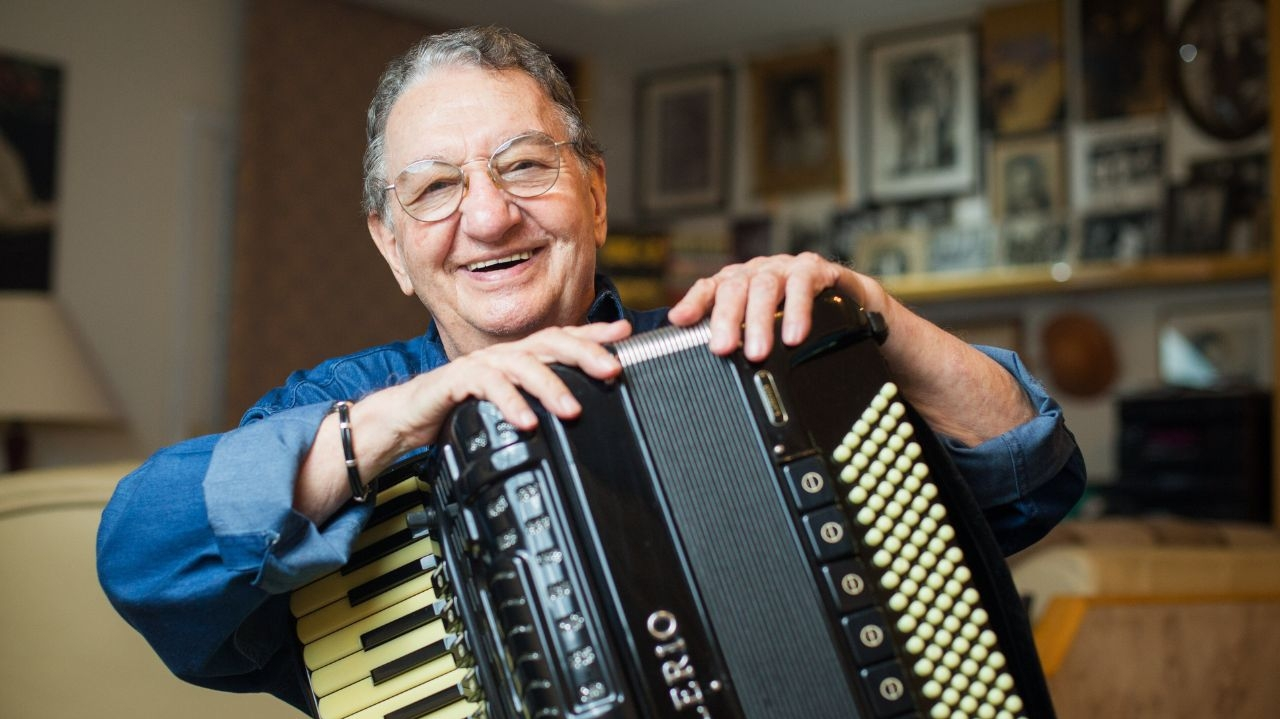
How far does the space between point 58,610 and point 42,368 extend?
309cm

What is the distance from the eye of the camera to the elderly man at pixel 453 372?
1211 millimetres

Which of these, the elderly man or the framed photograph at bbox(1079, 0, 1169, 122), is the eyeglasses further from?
the framed photograph at bbox(1079, 0, 1169, 122)

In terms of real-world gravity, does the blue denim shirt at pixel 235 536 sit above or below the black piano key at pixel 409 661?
above

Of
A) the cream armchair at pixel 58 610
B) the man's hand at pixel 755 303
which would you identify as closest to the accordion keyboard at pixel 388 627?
the man's hand at pixel 755 303

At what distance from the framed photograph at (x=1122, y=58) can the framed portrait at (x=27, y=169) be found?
186 inches

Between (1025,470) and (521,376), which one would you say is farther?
(1025,470)

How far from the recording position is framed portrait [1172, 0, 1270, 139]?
572 centimetres

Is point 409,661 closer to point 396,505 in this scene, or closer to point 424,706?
point 424,706

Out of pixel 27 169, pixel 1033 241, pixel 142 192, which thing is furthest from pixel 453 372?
pixel 1033 241

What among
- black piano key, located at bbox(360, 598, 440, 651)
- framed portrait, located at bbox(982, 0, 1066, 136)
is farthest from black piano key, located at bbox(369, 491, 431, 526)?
framed portrait, located at bbox(982, 0, 1066, 136)

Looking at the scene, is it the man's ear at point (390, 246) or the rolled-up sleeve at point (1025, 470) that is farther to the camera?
the man's ear at point (390, 246)

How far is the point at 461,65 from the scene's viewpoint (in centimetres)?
165

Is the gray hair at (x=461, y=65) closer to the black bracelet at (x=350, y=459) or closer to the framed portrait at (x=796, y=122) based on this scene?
the black bracelet at (x=350, y=459)

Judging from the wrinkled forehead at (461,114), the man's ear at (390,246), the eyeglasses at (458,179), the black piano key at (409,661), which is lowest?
the black piano key at (409,661)
